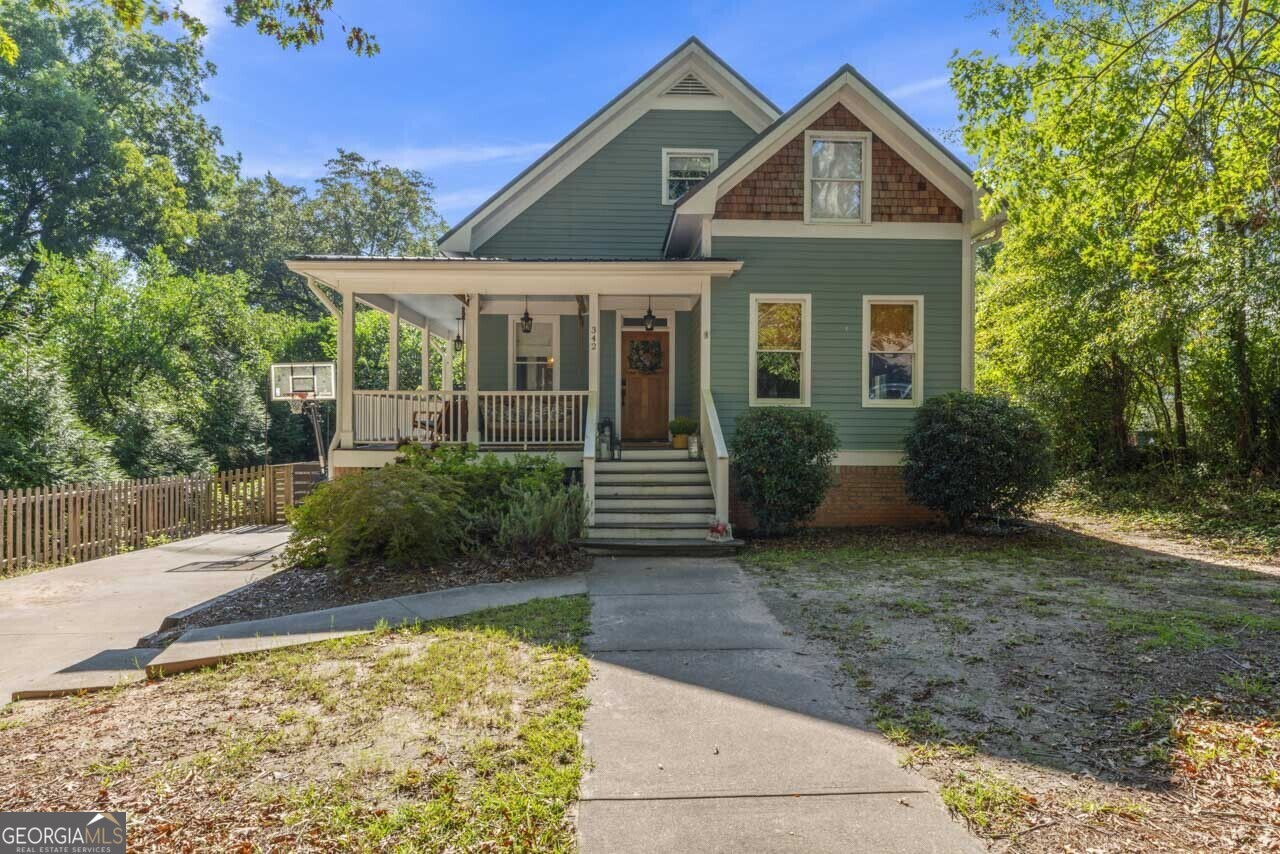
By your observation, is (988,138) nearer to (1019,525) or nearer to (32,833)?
(1019,525)

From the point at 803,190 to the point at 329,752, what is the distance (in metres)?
10.4

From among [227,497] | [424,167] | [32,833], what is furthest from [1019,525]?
[424,167]

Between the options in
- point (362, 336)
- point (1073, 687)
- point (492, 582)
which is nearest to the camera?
point (1073, 687)

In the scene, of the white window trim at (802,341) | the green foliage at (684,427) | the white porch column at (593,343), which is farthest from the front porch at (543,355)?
the white window trim at (802,341)

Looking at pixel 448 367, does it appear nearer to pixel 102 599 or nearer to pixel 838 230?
pixel 102 599

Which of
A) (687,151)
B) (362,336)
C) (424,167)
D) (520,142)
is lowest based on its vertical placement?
(362,336)

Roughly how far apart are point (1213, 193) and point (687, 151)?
863 cm

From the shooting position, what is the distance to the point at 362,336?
2548 cm

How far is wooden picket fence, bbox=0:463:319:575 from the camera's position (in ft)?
30.8

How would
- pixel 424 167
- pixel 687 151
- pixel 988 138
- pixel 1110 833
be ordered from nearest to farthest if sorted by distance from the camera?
pixel 1110 833 → pixel 988 138 → pixel 687 151 → pixel 424 167

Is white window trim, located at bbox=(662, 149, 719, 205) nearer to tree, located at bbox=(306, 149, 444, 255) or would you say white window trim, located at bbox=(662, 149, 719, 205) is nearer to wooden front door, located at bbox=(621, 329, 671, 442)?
wooden front door, located at bbox=(621, 329, 671, 442)

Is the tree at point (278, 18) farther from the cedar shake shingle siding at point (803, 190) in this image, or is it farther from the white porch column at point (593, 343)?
the cedar shake shingle siding at point (803, 190)

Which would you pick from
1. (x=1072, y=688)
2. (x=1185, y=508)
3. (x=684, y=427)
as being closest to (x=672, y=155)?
(x=684, y=427)

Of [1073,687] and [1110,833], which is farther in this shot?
[1073,687]
